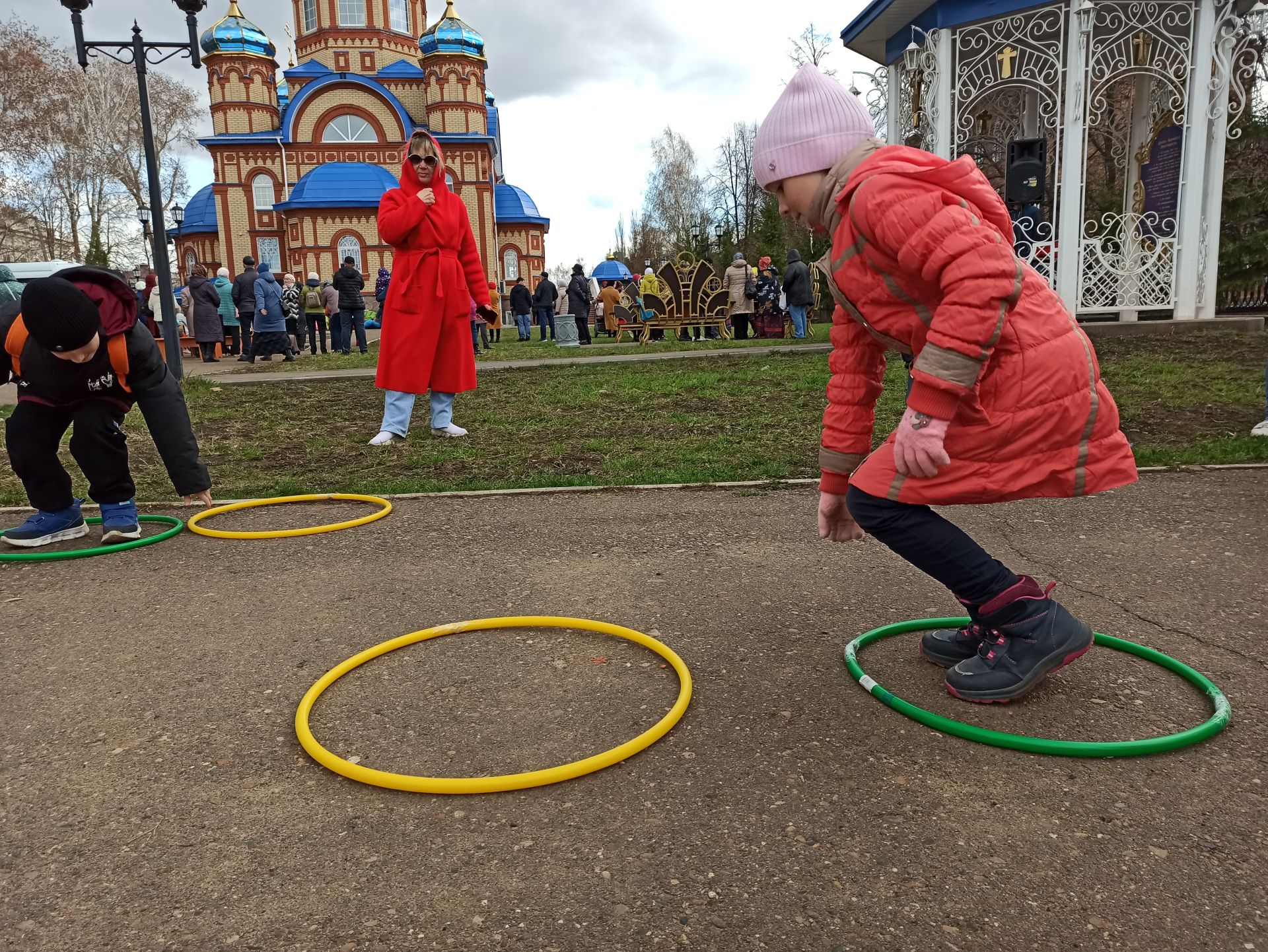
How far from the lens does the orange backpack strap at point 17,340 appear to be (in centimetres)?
482

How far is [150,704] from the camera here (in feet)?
10.0

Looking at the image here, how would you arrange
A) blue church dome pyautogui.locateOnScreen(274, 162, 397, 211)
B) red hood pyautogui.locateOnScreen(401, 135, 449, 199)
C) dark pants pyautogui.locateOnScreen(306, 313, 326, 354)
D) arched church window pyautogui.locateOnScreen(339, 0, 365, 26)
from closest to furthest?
red hood pyautogui.locateOnScreen(401, 135, 449, 199) < dark pants pyautogui.locateOnScreen(306, 313, 326, 354) < blue church dome pyautogui.locateOnScreen(274, 162, 397, 211) < arched church window pyautogui.locateOnScreen(339, 0, 365, 26)

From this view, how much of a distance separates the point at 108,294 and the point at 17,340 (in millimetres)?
532

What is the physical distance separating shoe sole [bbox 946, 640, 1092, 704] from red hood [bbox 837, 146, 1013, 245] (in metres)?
1.25

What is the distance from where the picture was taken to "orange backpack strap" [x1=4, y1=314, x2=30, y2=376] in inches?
190

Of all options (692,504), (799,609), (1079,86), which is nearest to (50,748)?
(799,609)

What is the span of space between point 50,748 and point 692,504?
3.54 metres

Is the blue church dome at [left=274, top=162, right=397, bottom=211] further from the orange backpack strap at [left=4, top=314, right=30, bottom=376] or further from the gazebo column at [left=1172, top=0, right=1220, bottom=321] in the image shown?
the orange backpack strap at [left=4, top=314, right=30, bottom=376]

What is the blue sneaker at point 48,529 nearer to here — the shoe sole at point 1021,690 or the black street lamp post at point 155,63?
the shoe sole at point 1021,690

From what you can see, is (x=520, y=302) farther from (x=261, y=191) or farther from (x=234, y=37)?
(x=234, y=37)

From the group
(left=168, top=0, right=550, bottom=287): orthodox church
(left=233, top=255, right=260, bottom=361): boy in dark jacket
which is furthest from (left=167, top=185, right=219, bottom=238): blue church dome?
(left=233, top=255, right=260, bottom=361): boy in dark jacket

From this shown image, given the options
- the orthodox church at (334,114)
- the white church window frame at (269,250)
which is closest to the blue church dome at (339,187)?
the orthodox church at (334,114)

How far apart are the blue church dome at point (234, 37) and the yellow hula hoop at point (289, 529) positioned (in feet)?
167

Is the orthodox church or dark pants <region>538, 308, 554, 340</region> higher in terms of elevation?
the orthodox church
